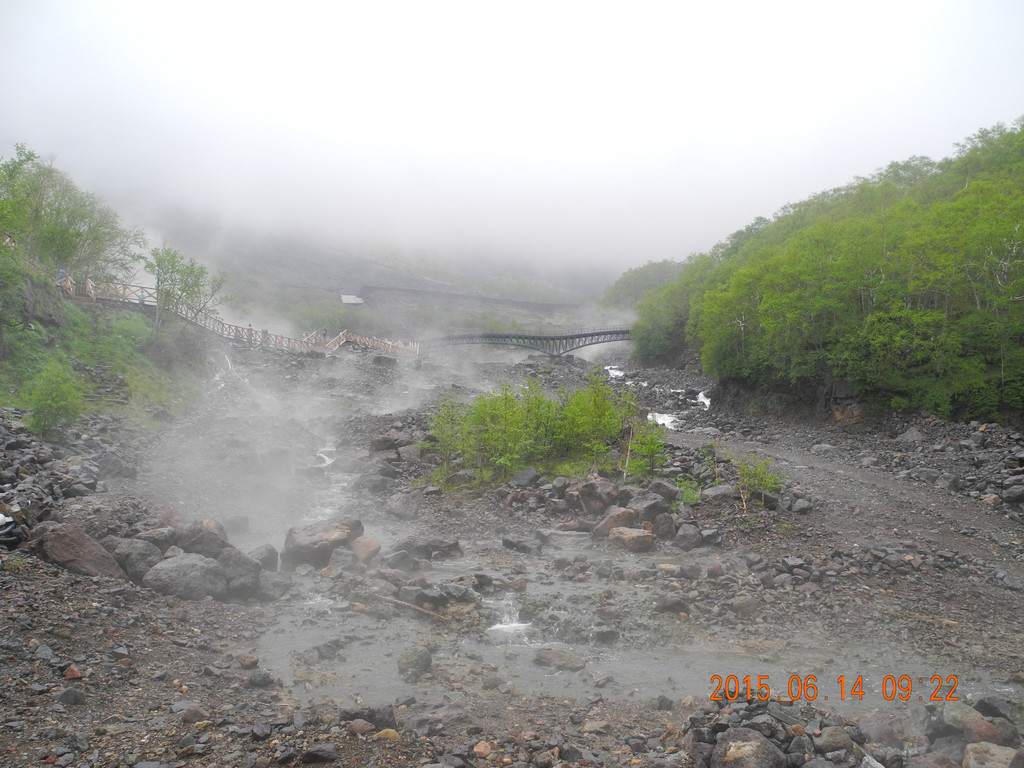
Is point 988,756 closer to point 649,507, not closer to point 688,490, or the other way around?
point 649,507

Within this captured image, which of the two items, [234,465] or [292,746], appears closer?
[292,746]

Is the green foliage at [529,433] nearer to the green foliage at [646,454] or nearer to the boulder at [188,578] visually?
the green foliage at [646,454]

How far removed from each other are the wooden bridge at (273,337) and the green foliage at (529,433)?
91.7 ft

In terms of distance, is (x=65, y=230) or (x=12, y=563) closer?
(x=12, y=563)

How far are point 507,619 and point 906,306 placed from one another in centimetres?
3313

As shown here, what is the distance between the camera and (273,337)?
58250 mm

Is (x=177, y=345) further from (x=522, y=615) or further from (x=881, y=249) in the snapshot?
(x=881, y=249)

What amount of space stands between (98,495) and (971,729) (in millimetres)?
18791

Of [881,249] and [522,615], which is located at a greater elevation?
[881,249]

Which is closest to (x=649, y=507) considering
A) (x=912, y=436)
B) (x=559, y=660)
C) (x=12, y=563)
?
(x=559, y=660)

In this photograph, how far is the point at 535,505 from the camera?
19984 mm

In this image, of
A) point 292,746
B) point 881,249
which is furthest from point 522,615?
point 881,249

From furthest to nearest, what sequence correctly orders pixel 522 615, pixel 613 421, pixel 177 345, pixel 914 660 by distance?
pixel 177 345 → pixel 613 421 → pixel 522 615 → pixel 914 660

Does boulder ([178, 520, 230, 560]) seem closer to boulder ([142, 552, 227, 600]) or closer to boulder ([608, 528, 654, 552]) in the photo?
boulder ([142, 552, 227, 600])
